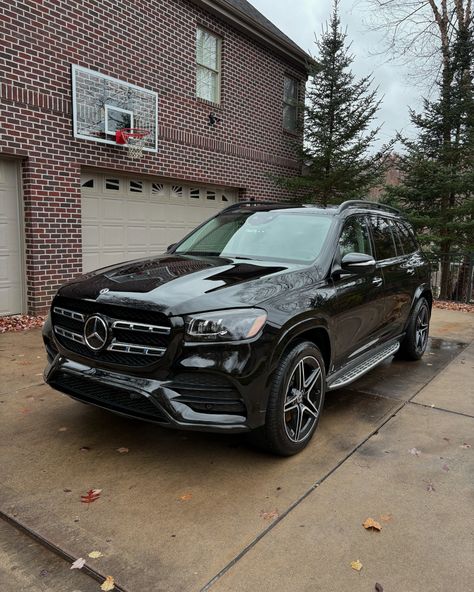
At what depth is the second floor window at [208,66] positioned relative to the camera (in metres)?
10.2

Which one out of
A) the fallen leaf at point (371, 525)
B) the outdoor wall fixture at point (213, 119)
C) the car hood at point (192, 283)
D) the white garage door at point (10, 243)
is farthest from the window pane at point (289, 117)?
the fallen leaf at point (371, 525)

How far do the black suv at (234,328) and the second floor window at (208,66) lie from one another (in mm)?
7092

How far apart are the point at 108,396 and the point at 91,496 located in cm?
57

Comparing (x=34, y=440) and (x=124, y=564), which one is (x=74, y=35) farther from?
(x=124, y=564)

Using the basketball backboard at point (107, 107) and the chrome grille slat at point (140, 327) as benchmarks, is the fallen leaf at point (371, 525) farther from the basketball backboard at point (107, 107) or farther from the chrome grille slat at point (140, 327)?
the basketball backboard at point (107, 107)

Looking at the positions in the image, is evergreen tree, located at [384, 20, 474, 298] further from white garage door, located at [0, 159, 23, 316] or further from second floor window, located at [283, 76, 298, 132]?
white garage door, located at [0, 159, 23, 316]

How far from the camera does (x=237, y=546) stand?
2.35 metres

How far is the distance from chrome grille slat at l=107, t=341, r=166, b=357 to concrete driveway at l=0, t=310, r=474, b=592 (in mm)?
780

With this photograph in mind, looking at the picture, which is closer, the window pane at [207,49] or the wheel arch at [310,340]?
the wheel arch at [310,340]

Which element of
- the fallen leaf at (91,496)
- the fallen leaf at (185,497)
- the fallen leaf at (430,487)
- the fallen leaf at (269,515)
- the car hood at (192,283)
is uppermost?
the car hood at (192,283)

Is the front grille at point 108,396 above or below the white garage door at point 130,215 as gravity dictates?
below

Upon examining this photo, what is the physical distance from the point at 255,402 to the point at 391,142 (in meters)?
11.5

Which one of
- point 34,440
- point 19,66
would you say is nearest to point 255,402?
point 34,440

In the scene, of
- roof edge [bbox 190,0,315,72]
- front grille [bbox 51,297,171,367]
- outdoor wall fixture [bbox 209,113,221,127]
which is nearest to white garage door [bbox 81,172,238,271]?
outdoor wall fixture [bbox 209,113,221,127]
